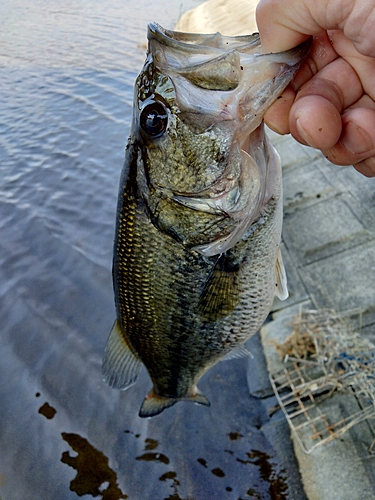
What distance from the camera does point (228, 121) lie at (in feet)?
4.76

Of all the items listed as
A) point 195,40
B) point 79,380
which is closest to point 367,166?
point 195,40

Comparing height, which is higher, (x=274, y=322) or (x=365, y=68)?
(x=365, y=68)

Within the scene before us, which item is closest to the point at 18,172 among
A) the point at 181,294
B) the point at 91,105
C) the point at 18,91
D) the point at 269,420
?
the point at 91,105

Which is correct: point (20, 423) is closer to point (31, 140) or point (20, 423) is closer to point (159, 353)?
point (159, 353)

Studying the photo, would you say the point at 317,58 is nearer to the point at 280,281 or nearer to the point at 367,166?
the point at 367,166

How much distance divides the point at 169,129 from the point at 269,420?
9.27ft

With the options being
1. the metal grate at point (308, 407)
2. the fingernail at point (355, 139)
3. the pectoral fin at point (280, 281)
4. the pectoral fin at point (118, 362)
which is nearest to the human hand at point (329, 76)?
the fingernail at point (355, 139)

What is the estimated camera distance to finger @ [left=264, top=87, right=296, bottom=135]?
5.00 feet

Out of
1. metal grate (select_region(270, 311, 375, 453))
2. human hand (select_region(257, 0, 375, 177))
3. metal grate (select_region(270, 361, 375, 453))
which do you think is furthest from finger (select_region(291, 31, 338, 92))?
metal grate (select_region(270, 361, 375, 453))

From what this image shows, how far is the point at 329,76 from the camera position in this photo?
155 centimetres

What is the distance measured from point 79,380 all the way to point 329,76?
3337 mm

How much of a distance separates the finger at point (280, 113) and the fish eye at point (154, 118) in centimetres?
36

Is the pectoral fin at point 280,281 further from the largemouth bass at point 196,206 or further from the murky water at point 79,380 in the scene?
the murky water at point 79,380

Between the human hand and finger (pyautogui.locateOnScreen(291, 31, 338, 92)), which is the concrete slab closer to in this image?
the human hand
